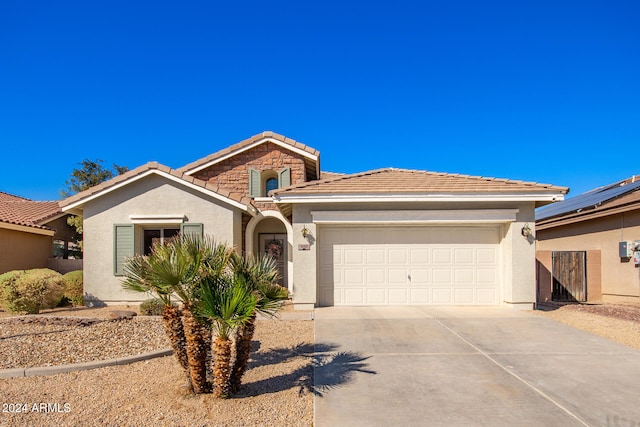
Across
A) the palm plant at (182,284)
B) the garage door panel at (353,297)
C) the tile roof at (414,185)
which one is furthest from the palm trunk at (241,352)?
the garage door panel at (353,297)

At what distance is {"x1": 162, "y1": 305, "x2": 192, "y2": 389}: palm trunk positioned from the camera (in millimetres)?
5020

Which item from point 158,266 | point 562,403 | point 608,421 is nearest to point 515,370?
point 562,403

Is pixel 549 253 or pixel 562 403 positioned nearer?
pixel 562 403

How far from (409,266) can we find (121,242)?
26.9 feet

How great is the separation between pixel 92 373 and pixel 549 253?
42.6ft

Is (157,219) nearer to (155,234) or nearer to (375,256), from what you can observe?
(155,234)

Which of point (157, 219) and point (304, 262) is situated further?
point (157, 219)

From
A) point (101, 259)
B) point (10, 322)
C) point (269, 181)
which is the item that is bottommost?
point (10, 322)

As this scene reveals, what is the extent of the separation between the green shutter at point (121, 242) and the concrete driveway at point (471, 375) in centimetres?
633

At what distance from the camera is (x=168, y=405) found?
4793 mm

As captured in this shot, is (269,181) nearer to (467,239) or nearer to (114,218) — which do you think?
(114,218)

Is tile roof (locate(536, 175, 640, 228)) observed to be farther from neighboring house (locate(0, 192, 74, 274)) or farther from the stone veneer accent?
neighboring house (locate(0, 192, 74, 274))

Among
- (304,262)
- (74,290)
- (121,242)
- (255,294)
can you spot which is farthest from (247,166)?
(255,294)

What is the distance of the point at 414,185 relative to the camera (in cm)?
1150
